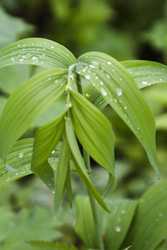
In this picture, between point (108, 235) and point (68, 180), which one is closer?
point (68, 180)

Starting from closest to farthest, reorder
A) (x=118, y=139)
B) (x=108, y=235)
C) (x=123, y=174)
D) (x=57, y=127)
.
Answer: (x=57, y=127), (x=108, y=235), (x=123, y=174), (x=118, y=139)

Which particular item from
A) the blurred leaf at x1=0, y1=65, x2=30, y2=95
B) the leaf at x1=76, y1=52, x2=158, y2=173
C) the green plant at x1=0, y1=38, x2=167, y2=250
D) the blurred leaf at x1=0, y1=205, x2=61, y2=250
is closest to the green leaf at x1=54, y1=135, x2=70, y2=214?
the green plant at x1=0, y1=38, x2=167, y2=250

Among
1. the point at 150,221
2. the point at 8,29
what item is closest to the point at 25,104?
the point at 150,221

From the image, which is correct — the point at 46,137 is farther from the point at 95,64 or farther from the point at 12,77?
the point at 12,77

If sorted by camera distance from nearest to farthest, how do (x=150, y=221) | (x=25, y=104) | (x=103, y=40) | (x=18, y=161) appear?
(x=25, y=104) < (x=18, y=161) < (x=150, y=221) < (x=103, y=40)

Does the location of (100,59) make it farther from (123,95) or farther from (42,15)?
(42,15)

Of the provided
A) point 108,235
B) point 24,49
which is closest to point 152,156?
point 24,49

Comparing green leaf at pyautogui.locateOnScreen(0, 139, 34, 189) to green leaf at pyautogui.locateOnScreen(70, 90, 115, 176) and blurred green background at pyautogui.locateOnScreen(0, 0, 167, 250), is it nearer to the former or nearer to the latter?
green leaf at pyautogui.locateOnScreen(70, 90, 115, 176)
